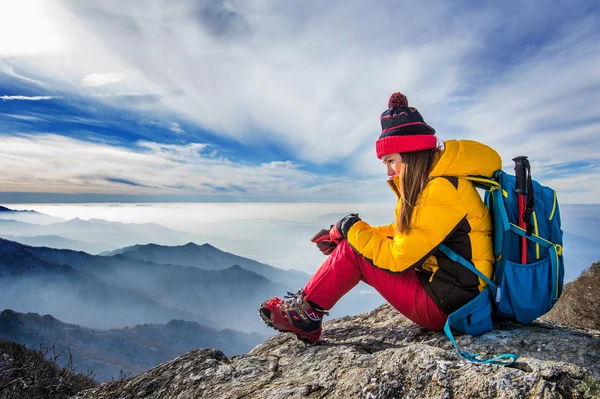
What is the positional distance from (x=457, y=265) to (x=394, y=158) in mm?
1578

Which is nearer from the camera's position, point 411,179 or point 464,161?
point 464,161

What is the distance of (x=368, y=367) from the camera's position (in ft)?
12.1

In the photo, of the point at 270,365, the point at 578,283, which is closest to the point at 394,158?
the point at 270,365

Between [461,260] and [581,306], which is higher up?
[461,260]

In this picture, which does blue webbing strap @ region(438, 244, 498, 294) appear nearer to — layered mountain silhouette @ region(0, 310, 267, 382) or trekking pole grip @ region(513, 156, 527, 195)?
trekking pole grip @ region(513, 156, 527, 195)

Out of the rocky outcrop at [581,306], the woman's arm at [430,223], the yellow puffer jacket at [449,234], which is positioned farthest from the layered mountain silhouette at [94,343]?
the woman's arm at [430,223]

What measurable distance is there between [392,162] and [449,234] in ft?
4.09

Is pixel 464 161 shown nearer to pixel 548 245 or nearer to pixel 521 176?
pixel 521 176

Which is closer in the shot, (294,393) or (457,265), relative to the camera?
(294,393)

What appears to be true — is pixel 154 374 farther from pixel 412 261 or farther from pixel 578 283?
pixel 578 283

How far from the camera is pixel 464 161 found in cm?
423

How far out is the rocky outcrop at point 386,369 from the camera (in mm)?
2934

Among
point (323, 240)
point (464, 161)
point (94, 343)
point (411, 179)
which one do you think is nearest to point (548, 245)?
point (464, 161)

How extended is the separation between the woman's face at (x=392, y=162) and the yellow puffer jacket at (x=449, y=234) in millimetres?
483
